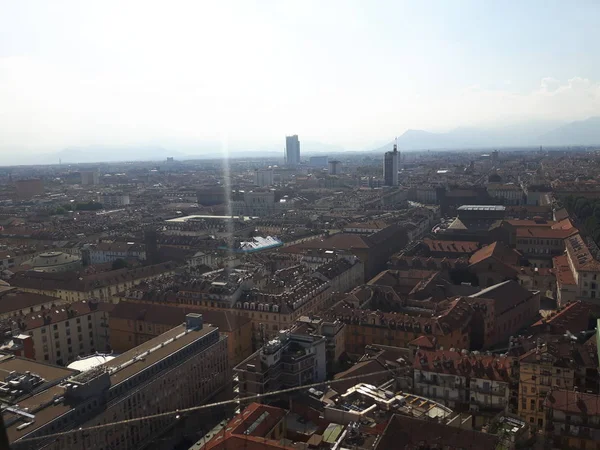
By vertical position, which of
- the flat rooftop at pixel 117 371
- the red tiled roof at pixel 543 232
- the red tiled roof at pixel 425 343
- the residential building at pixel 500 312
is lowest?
the residential building at pixel 500 312

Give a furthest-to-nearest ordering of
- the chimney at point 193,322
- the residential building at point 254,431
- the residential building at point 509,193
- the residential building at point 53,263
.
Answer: the residential building at point 509,193 → the residential building at point 53,263 → the chimney at point 193,322 → the residential building at point 254,431

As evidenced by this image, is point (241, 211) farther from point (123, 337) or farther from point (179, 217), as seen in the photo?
point (123, 337)

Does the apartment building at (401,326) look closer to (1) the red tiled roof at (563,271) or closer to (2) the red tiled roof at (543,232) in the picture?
(1) the red tiled roof at (563,271)

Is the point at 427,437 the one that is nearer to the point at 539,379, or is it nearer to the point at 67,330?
the point at 539,379

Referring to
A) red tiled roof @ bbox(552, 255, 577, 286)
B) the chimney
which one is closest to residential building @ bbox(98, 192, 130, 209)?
red tiled roof @ bbox(552, 255, 577, 286)

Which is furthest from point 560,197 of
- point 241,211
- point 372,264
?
point 241,211

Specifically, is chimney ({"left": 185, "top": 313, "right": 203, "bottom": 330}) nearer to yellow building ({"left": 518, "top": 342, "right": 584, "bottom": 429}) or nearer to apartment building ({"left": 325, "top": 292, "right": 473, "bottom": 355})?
apartment building ({"left": 325, "top": 292, "right": 473, "bottom": 355})

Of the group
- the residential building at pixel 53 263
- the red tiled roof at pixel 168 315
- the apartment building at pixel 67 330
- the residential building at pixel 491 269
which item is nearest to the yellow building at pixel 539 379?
the red tiled roof at pixel 168 315
